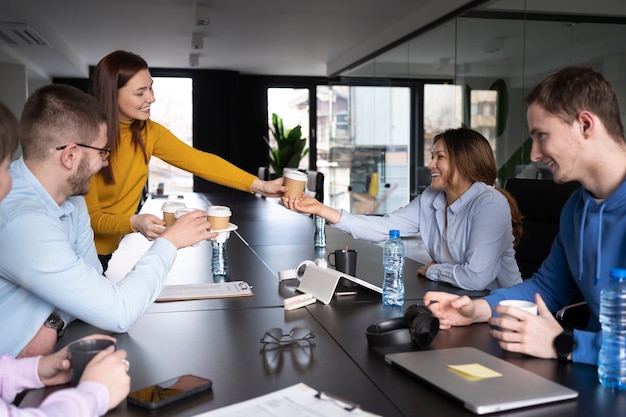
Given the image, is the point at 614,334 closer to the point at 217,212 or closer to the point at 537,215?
the point at 217,212

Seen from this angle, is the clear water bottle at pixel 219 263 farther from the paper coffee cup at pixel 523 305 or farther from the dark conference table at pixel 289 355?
the paper coffee cup at pixel 523 305

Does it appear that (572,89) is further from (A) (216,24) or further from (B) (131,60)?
(A) (216,24)

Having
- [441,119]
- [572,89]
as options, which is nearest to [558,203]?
[572,89]

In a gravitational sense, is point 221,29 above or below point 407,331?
above

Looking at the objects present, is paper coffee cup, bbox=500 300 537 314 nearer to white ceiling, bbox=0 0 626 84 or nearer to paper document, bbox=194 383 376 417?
paper document, bbox=194 383 376 417

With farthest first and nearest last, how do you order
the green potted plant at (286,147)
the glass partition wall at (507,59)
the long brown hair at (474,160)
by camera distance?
1. the green potted plant at (286,147)
2. the glass partition wall at (507,59)
3. the long brown hair at (474,160)

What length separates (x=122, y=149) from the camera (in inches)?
102

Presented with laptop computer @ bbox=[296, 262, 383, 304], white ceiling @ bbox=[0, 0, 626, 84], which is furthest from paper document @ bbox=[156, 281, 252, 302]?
white ceiling @ bbox=[0, 0, 626, 84]

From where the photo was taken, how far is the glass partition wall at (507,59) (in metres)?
4.01

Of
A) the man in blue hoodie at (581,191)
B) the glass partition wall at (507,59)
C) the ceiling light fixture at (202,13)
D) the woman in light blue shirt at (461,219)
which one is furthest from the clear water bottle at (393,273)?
the ceiling light fixture at (202,13)

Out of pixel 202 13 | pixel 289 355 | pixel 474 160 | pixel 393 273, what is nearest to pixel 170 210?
pixel 393 273

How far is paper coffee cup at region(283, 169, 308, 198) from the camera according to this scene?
8.43 ft

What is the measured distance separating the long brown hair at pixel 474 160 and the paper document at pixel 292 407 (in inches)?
61.1

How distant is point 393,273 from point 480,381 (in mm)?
751
